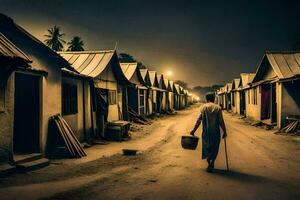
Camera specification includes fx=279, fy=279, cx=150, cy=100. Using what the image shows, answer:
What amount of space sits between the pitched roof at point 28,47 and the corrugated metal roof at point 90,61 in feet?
13.2

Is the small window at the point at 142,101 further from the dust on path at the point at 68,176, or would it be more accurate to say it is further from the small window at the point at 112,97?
the dust on path at the point at 68,176

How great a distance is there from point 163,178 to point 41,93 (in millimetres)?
4756

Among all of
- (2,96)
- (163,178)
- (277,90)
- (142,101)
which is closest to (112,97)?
(142,101)

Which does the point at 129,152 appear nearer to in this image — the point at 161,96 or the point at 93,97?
the point at 93,97

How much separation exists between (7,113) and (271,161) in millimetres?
7466

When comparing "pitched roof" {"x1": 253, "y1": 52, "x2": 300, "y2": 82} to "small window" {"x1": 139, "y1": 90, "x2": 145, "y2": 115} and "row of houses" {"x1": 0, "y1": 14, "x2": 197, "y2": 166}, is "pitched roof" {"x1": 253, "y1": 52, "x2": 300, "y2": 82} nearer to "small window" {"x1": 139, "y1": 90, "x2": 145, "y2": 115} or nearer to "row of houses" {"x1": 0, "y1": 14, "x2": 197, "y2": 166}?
"row of houses" {"x1": 0, "y1": 14, "x2": 197, "y2": 166}

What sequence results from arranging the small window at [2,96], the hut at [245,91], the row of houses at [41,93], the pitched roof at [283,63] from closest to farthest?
the small window at [2,96] < the row of houses at [41,93] < the pitched roof at [283,63] < the hut at [245,91]

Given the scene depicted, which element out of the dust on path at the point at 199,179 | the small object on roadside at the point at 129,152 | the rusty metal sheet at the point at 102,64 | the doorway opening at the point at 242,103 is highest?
the rusty metal sheet at the point at 102,64

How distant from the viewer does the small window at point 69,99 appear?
10.5 m

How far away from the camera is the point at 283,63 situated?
1727 centimetres

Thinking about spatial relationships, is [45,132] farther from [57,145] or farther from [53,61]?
[53,61]

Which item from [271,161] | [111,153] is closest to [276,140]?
[271,161]

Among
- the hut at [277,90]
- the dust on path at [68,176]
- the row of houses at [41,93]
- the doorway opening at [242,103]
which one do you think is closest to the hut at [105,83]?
the row of houses at [41,93]

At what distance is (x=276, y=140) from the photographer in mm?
12570
